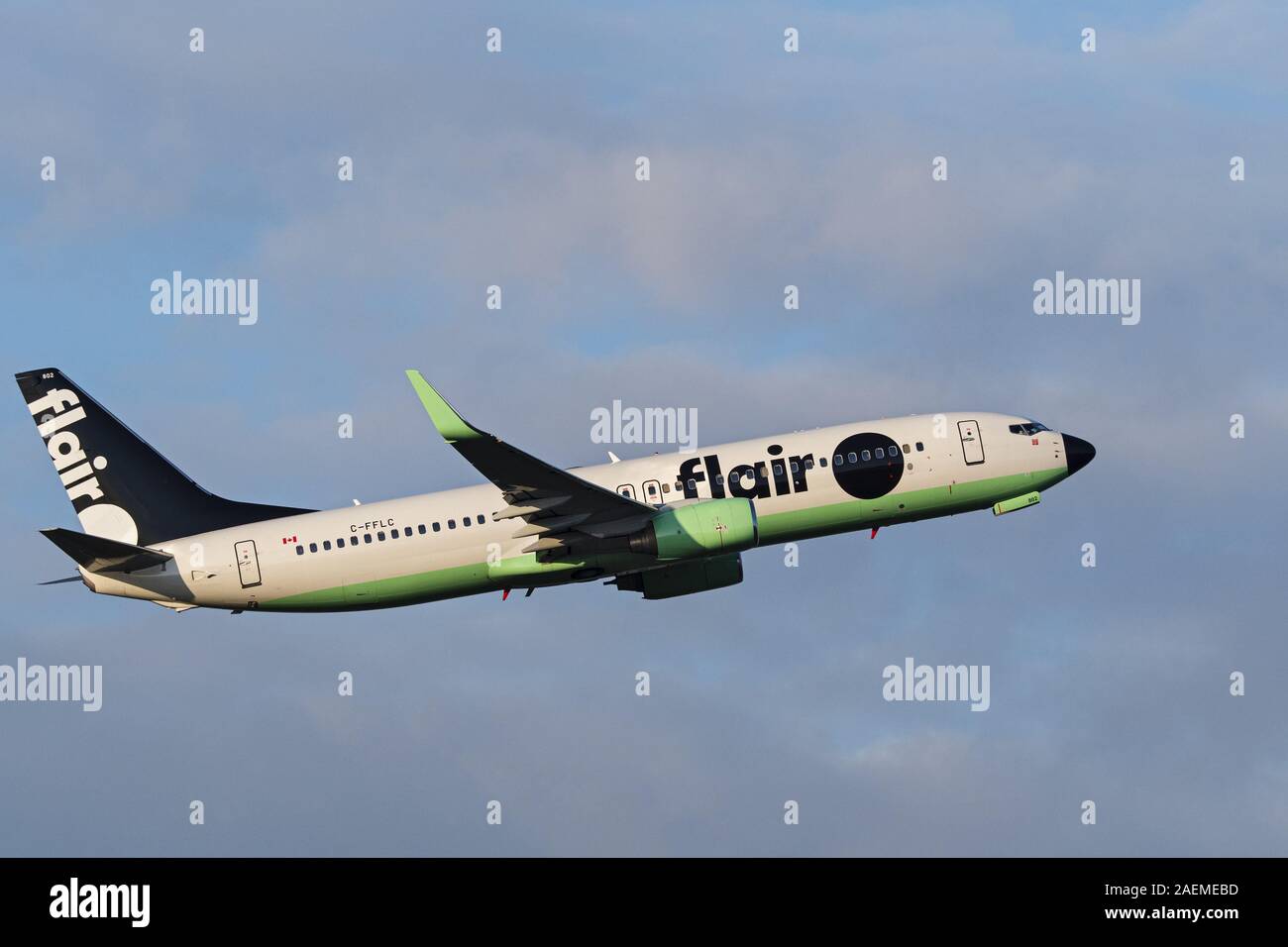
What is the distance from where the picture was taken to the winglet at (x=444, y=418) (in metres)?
62.7

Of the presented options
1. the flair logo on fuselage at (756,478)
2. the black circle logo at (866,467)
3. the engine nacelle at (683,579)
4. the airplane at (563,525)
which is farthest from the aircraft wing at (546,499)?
the black circle logo at (866,467)

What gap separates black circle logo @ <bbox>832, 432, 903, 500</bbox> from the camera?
230 feet

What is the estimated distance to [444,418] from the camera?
6366cm

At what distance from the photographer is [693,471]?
7025 centimetres

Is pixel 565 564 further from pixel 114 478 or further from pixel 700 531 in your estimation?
pixel 114 478

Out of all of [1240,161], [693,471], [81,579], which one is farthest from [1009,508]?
[81,579]

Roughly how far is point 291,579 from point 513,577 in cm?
876

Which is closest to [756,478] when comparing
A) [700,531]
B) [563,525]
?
[700,531]

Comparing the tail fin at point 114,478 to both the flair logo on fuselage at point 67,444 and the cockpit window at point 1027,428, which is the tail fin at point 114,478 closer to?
the flair logo on fuselage at point 67,444

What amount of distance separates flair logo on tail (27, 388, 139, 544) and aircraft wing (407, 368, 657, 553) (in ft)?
52.2

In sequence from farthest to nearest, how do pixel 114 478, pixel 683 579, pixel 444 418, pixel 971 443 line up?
pixel 683 579
pixel 114 478
pixel 971 443
pixel 444 418

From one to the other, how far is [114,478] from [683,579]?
23.7 m

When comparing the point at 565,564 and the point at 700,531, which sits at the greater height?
the point at 700,531

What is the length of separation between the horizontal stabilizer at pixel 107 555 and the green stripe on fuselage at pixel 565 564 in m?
4.80
